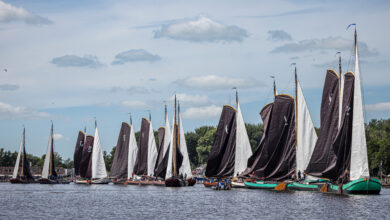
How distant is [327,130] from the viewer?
253 feet

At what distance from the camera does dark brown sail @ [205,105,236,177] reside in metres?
101

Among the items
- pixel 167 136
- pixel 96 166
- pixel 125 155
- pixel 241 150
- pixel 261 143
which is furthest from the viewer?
pixel 96 166

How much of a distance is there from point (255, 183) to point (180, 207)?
27.3 m

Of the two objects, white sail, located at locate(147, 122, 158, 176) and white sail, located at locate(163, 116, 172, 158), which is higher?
white sail, located at locate(163, 116, 172, 158)

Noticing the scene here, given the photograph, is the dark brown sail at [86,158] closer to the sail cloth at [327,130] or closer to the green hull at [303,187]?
the green hull at [303,187]

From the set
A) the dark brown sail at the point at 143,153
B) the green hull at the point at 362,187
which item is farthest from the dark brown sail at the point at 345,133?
the dark brown sail at the point at 143,153

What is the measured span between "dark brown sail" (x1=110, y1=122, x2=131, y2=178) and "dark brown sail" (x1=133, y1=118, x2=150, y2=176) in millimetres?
6420

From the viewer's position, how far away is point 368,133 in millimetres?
175250

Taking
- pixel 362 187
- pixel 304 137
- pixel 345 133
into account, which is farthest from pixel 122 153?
pixel 362 187

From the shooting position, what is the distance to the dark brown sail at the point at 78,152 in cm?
14900

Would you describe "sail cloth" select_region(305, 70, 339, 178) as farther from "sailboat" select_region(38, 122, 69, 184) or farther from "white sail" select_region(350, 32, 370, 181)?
"sailboat" select_region(38, 122, 69, 184)

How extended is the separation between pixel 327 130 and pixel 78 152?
8423 centimetres

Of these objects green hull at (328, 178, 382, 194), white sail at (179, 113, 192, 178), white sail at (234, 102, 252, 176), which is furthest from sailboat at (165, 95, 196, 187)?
green hull at (328, 178, 382, 194)

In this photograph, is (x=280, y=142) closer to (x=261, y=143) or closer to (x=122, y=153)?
(x=261, y=143)
